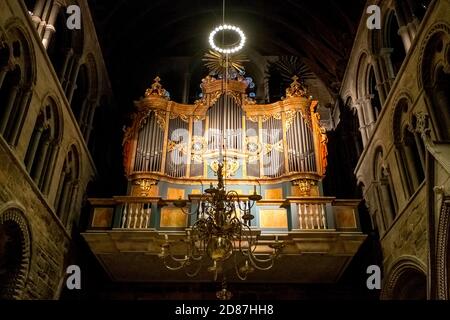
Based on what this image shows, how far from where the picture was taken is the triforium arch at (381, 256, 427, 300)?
387 inches

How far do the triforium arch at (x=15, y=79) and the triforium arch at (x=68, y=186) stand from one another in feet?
8.97

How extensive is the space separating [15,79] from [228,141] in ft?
20.1

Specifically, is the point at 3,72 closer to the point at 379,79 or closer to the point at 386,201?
the point at 379,79

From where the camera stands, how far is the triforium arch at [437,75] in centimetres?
831

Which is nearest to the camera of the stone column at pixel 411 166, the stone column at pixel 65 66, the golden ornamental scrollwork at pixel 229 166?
the stone column at pixel 411 166

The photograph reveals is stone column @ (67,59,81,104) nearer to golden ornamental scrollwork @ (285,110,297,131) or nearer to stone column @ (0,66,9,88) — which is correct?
stone column @ (0,66,9,88)

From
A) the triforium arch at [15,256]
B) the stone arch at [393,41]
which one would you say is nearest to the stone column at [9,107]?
the triforium arch at [15,256]

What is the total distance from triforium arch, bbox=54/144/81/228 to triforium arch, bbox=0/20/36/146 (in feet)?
8.97

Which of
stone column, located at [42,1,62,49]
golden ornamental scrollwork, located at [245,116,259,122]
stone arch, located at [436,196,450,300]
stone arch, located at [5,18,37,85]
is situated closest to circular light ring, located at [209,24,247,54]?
golden ornamental scrollwork, located at [245,116,259,122]
